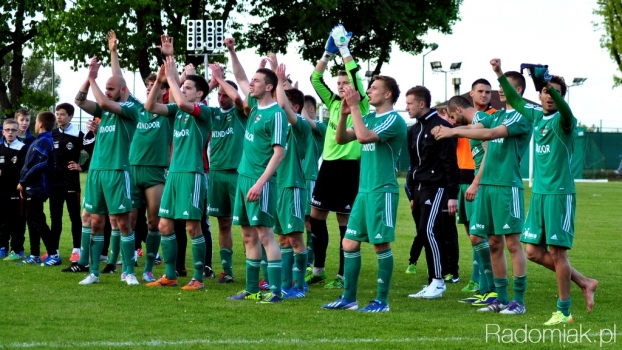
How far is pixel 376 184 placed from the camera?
9.21 meters

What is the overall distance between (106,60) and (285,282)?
33.3m

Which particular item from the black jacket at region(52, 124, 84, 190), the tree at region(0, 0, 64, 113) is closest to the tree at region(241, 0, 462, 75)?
the tree at region(0, 0, 64, 113)

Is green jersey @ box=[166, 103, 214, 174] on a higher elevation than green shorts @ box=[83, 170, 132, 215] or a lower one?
higher

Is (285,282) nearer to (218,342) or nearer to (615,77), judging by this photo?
(218,342)

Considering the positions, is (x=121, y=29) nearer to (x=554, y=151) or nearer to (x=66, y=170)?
(x=66, y=170)

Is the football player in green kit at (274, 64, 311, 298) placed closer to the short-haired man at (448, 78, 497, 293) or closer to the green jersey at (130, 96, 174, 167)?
the green jersey at (130, 96, 174, 167)

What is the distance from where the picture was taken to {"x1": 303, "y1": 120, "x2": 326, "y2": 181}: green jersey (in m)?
12.6

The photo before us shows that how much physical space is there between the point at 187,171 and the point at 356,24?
115 ft

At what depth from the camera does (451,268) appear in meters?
12.5

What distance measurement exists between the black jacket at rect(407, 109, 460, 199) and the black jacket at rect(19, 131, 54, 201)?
5297 millimetres

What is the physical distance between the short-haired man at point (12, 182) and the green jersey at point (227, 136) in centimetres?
411

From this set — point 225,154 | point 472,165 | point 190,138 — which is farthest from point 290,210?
point 472,165

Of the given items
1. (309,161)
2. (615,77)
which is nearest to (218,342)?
(309,161)

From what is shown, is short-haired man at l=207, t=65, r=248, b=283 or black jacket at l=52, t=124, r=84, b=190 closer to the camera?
short-haired man at l=207, t=65, r=248, b=283
